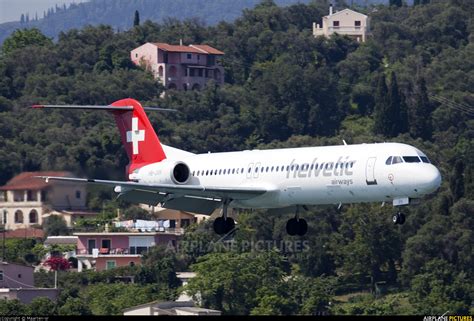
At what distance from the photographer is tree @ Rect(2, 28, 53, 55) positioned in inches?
7667

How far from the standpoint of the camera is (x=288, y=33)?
198375 mm

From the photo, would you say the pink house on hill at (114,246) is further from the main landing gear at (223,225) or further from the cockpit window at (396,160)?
the cockpit window at (396,160)

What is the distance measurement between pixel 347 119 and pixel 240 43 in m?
28.1

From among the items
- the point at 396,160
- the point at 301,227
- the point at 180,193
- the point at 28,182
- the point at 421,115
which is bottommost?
the point at 421,115

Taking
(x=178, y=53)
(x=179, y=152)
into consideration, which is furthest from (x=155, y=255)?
(x=178, y=53)

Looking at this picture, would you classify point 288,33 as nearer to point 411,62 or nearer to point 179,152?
point 411,62

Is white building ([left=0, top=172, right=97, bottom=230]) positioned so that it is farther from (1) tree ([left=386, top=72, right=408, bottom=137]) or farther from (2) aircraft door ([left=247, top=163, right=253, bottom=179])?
(1) tree ([left=386, top=72, right=408, bottom=137])

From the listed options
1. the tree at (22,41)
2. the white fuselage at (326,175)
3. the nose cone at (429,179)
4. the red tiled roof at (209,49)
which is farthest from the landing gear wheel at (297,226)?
the tree at (22,41)

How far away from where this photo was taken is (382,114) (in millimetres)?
153500

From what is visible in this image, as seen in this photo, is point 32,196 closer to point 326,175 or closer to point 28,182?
point 28,182

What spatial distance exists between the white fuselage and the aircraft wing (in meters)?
0.53

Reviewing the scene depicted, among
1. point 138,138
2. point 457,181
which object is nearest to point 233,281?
point 457,181

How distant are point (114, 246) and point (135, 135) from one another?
52.4 metres

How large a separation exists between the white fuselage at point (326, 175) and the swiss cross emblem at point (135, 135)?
3.93m
